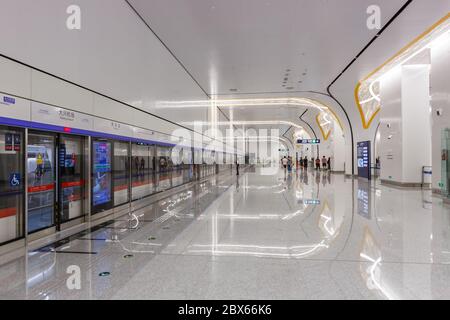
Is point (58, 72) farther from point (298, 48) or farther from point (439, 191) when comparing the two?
point (439, 191)

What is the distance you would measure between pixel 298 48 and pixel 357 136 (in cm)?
1323

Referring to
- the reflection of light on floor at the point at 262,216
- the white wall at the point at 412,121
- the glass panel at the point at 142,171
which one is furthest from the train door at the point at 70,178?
the white wall at the point at 412,121

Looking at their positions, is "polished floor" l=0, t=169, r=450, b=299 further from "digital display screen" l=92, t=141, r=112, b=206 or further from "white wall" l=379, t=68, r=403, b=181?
"white wall" l=379, t=68, r=403, b=181

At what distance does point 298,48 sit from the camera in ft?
37.3

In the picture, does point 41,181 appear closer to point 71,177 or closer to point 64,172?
point 64,172

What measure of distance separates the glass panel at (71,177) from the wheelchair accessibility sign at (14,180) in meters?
1.05

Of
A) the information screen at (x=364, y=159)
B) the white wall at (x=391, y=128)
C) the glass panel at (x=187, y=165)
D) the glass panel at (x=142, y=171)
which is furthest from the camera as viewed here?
the information screen at (x=364, y=159)

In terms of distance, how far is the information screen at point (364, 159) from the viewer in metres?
19.5

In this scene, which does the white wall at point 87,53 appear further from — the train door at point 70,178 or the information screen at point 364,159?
the information screen at point 364,159

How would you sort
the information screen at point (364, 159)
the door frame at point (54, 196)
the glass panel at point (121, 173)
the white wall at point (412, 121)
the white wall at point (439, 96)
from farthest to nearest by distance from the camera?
the information screen at point (364, 159), the white wall at point (412, 121), the white wall at point (439, 96), the glass panel at point (121, 173), the door frame at point (54, 196)

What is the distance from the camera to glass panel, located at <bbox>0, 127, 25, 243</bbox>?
469cm

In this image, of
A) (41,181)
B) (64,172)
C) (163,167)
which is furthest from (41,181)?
(163,167)

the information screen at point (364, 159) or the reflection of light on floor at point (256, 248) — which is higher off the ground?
the information screen at point (364, 159)

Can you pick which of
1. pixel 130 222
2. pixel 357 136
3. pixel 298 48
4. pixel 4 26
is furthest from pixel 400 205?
pixel 357 136
